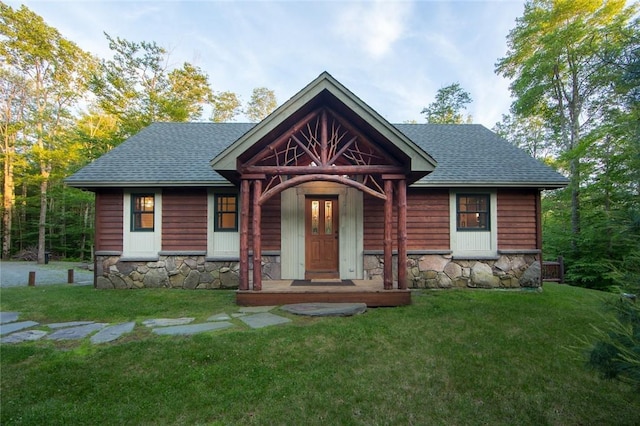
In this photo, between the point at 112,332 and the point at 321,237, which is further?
the point at 321,237

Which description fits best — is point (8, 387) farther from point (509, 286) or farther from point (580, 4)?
point (580, 4)

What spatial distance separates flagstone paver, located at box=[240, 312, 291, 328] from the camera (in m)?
4.82

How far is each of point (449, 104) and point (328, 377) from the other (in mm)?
22875

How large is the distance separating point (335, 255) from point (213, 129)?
23.2ft

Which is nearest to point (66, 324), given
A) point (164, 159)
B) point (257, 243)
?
point (257, 243)

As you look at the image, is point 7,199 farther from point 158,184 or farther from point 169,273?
point 169,273

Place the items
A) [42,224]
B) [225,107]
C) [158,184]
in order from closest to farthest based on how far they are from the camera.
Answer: [158,184]
[42,224]
[225,107]

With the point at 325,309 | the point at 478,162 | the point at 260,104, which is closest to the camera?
the point at 325,309

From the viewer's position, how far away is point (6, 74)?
18.0m

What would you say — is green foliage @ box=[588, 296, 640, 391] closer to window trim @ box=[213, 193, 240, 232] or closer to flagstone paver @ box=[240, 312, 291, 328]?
flagstone paver @ box=[240, 312, 291, 328]

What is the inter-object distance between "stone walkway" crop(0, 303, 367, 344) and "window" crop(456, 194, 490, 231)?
4.39 metres

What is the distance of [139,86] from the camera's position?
1711cm

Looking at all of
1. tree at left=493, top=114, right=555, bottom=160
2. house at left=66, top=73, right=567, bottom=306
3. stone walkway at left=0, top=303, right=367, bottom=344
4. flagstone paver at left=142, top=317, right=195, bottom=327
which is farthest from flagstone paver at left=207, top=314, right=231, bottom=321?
tree at left=493, top=114, right=555, bottom=160

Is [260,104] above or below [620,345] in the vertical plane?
above
